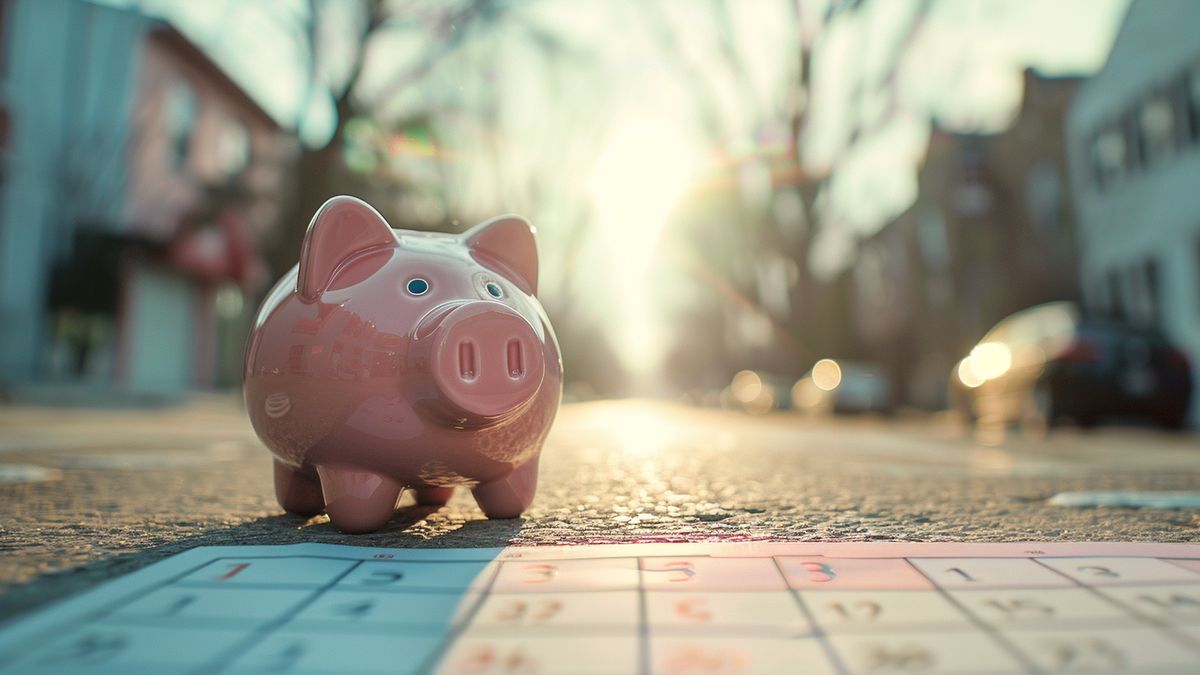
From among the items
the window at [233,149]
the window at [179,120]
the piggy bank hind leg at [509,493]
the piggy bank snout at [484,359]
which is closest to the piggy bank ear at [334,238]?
the piggy bank snout at [484,359]

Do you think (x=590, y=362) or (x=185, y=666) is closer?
(x=185, y=666)

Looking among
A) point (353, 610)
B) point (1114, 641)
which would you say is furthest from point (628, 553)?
point (1114, 641)

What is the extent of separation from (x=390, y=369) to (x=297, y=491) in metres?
0.73

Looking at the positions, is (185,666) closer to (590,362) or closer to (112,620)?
(112,620)

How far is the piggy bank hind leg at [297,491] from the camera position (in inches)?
92.4

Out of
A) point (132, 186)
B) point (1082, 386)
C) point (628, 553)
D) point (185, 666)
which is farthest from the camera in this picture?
point (132, 186)

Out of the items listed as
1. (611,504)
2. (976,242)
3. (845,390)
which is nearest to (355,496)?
(611,504)

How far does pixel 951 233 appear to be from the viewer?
2512 centimetres

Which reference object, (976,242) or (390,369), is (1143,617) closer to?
(390,369)

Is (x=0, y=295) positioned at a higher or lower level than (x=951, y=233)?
lower

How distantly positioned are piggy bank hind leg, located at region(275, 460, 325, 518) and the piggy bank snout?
79 centimetres

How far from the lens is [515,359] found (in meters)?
1.84

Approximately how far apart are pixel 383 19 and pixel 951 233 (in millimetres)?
19608

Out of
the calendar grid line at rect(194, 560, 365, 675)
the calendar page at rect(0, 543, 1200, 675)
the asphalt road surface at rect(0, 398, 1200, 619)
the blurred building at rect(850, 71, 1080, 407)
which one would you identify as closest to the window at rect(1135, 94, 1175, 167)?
the asphalt road surface at rect(0, 398, 1200, 619)
